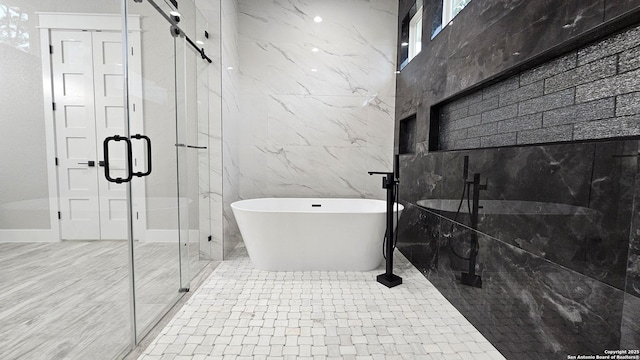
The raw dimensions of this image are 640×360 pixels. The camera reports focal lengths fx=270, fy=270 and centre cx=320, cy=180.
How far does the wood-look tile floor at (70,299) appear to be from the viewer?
94cm

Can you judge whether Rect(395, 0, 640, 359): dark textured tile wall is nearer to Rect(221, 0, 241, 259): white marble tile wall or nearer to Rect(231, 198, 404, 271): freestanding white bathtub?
Rect(231, 198, 404, 271): freestanding white bathtub

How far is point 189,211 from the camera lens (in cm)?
234

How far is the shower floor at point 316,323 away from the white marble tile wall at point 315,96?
52.5 inches

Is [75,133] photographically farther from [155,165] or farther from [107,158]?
[155,165]

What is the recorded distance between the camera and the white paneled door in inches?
42.4

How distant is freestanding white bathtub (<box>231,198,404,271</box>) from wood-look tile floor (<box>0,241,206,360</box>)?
852 millimetres

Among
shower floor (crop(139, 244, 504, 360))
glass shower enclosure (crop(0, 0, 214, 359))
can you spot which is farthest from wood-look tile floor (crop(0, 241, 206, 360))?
shower floor (crop(139, 244, 504, 360))

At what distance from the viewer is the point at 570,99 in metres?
1.12

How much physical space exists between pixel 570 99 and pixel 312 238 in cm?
186

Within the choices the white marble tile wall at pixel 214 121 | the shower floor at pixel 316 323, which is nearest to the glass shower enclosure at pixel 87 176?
the shower floor at pixel 316 323

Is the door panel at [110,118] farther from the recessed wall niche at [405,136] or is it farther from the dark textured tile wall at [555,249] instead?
the recessed wall niche at [405,136]

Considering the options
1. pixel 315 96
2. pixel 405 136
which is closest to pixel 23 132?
pixel 315 96

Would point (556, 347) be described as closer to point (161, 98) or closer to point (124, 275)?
point (124, 275)

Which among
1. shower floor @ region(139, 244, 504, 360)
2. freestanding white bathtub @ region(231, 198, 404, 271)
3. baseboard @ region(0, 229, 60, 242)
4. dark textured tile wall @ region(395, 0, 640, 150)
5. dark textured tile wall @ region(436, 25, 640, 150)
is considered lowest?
shower floor @ region(139, 244, 504, 360)
